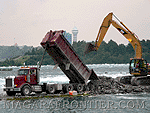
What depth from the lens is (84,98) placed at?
97.3ft

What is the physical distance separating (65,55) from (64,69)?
254 centimetres

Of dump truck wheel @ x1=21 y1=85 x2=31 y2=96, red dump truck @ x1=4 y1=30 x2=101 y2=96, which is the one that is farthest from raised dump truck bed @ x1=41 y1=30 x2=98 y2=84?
dump truck wheel @ x1=21 y1=85 x2=31 y2=96

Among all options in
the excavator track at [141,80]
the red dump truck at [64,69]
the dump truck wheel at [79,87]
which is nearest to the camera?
the red dump truck at [64,69]

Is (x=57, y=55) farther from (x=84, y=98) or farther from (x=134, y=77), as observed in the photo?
(x=134, y=77)

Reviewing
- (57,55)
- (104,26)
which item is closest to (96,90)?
(57,55)

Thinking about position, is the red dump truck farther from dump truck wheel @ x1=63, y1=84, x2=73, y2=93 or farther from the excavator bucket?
the excavator bucket

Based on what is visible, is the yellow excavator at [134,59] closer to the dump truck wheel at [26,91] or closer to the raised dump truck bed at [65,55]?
the raised dump truck bed at [65,55]

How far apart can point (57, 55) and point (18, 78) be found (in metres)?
4.79

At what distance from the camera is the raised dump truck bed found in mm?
30783

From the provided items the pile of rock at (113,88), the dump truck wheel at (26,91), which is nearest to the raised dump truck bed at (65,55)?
the pile of rock at (113,88)

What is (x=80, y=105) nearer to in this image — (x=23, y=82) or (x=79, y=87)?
(x=23, y=82)

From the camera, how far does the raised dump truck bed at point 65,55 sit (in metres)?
30.8

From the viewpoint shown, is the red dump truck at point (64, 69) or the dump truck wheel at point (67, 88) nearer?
the red dump truck at point (64, 69)

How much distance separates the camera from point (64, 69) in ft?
109
